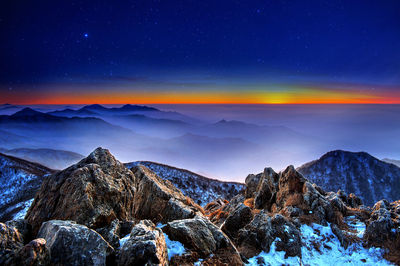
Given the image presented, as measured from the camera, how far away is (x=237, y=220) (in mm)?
15695

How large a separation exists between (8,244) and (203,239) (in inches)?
318

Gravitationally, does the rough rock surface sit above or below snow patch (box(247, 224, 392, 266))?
above

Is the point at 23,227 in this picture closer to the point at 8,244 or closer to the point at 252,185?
the point at 8,244

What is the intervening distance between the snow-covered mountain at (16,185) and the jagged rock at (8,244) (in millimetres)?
88400

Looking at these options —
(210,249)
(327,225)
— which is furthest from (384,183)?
(210,249)

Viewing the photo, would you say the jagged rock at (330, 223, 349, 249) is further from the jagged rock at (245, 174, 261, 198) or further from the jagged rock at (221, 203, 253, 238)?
the jagged rock at (245, 174, 261, 198)

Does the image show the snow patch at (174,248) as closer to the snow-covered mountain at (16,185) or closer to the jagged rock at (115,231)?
the jagged rock at (115,231)

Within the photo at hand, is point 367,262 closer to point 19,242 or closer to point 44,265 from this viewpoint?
point 44,265

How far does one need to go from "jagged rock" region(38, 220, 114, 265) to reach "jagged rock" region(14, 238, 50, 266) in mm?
389

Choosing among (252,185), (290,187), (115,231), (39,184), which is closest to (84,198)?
(115,231)

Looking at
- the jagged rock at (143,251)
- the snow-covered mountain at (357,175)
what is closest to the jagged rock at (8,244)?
the jagged rock at (143,251)

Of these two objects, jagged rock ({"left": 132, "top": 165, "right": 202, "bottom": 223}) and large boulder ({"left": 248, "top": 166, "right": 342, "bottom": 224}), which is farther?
large boulder ({"left": 248, "top": 166, "right": 342, "bottom": 224})

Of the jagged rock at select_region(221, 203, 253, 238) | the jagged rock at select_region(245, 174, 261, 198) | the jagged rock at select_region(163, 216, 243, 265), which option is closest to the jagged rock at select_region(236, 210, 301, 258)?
the jagged rock at select_region(221, 203, 253, 238)

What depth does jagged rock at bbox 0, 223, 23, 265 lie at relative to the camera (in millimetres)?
6523
